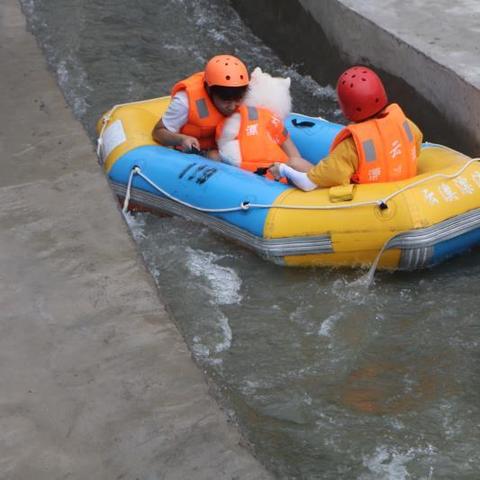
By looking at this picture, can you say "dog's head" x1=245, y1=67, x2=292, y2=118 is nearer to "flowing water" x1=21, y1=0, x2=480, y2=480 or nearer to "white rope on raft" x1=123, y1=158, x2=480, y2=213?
"white rope on raft" x1=123, y1=158, x2=480, y2=213

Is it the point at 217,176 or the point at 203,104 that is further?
the point at 203,104

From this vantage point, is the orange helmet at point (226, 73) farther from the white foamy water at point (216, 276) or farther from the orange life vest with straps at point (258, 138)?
the white foamy water at point (216, 276)

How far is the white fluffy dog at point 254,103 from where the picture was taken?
5.64 m

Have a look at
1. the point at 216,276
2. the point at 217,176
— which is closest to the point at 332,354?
the point at 216,276

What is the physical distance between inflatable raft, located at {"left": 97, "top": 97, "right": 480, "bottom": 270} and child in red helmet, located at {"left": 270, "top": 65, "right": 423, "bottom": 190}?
10cm

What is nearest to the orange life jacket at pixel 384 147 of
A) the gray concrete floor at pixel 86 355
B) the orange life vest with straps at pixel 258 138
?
the orange life vest with straps at pixel 258 138

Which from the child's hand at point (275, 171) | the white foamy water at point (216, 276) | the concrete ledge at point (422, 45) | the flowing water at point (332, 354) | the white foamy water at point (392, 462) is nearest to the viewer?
the white foamy water at point (392, 462)

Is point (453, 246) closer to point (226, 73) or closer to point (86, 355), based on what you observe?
point (226, 73)

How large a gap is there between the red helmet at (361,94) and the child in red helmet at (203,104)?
0.78m

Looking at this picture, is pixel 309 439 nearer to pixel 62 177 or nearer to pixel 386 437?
pixel 386 437

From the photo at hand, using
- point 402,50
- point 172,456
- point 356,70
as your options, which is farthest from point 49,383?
point 402,50

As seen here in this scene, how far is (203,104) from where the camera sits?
5.66 m

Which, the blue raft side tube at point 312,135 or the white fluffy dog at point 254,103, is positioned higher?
the white fluffy dog at point 254,103

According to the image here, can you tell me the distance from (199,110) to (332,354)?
189cm
